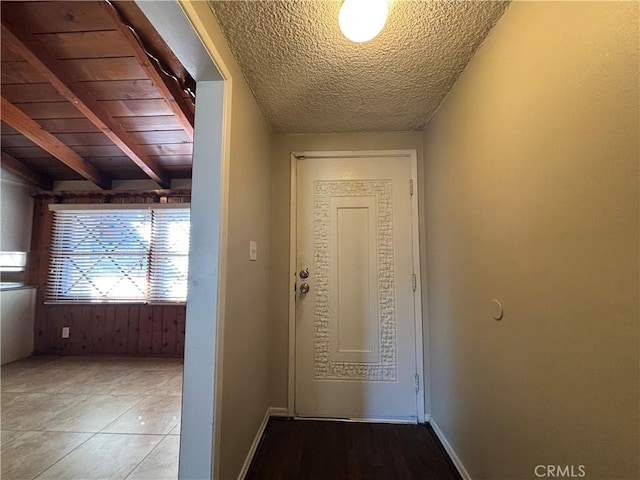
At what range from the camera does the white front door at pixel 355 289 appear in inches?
80.9

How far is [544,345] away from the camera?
91 centimetres

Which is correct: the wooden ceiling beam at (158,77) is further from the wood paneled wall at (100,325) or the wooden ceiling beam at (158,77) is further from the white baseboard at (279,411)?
the white baseboard at (279,411)

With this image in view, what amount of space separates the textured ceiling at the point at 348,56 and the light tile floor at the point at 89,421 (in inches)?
91.3

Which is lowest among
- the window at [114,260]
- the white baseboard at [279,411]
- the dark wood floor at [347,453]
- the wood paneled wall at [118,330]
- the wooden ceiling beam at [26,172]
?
the dark wood floor at [347,453]

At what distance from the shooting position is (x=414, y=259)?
2.10 meters

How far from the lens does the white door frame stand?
2041 millimetres

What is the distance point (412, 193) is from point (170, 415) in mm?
2595

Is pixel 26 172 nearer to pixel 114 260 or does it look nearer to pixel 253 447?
pixel 114 260

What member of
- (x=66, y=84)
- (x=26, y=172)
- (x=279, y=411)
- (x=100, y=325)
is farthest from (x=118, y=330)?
(x=66, y=84)

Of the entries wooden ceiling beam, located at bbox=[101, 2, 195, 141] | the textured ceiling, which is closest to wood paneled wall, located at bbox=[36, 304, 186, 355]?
wooden ceiling beam, located at bbox=[101, 2, 195, 141]

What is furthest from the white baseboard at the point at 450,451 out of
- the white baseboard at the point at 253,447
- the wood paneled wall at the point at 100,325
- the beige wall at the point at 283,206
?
the wood paneled wall at the point at 100,325

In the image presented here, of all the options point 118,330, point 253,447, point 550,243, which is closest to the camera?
point 550,243

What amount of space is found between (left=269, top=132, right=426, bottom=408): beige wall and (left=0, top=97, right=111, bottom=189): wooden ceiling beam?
2.31 m

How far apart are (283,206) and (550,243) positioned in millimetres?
1701
